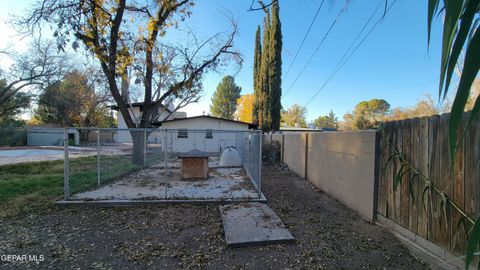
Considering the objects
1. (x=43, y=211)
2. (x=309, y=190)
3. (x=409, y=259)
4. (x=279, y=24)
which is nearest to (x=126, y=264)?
(x=43, y=211)

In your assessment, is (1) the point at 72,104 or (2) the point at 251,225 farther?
(1) the point at 72,104

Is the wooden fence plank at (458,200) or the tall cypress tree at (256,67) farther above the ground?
the tall cypress tree at (256,67)

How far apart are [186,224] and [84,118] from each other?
3390 centimetres

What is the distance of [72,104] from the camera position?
28391mm

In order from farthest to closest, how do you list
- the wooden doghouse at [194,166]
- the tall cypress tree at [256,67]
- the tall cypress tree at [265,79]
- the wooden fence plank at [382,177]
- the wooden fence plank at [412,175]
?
the tall cypress tree at [256,67] < the tall cypress tree at [265,79] < the wooden doghouse at [194,166] < the wooden fence plank at [382,177] < the wooden fence plank at [412,175]

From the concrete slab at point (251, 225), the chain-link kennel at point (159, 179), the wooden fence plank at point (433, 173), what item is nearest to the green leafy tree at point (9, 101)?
the chain-link kennel at point (159, 179)

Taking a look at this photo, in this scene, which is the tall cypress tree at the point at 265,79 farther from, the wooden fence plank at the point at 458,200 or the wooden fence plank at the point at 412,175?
the wooden fence plank at the point at 458,200

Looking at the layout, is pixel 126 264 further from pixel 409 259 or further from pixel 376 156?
pixel 376 156

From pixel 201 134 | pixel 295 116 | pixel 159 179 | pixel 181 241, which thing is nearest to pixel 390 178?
pixel 181 241

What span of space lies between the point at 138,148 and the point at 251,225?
6.95m

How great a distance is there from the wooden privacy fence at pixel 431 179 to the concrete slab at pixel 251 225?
5.30 ft

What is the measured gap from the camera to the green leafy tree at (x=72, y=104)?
2616cm

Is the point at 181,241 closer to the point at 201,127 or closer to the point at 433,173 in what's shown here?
the point at 433,173

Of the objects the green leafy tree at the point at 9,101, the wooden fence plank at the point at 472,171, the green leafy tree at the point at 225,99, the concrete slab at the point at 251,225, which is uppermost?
the green leafy tree at the point at 225,99
